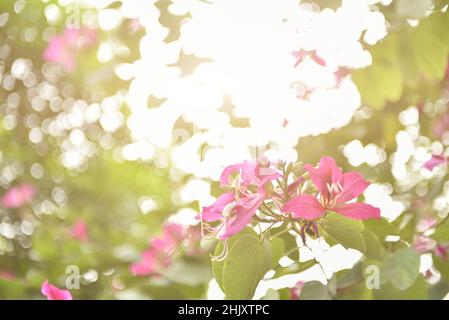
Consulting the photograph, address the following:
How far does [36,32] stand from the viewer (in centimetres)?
291

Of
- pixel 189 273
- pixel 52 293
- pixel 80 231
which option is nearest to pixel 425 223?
pixel 189 273

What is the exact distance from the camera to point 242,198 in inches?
35.1

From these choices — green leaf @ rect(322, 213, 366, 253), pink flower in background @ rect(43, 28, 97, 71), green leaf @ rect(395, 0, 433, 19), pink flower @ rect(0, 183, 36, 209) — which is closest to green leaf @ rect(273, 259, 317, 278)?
green leaf @ rect(322, 213, 366, 253)

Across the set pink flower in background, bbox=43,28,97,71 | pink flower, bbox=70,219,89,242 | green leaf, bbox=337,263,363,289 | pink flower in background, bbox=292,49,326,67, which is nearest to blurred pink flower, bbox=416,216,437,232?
green leaf, bbox=337,263,363,289

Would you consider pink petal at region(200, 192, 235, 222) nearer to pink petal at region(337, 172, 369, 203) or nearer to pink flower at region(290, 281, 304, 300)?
pink petal at region(337, 172, 369, 203)

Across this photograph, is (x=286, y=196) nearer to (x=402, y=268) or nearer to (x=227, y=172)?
(x=227, y=172)

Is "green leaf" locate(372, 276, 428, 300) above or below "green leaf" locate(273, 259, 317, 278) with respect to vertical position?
below

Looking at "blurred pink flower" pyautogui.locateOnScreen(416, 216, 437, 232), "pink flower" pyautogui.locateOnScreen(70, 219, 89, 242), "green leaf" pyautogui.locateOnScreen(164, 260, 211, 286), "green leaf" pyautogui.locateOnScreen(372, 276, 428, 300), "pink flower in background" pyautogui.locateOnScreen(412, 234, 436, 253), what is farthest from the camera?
"pink flower" pyautogui.locateOnScreen(70, 219, 89, 242)

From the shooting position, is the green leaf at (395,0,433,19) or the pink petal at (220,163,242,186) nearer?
the pink petal at (220,163,242,186)

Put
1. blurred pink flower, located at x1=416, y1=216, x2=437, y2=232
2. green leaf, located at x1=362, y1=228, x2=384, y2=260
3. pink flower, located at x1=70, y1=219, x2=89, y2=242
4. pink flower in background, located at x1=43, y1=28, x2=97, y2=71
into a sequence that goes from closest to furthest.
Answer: green leaf, located at x1=362, y1=228, x2=384, y2=260
blurred pink flower, located at x1=416, y1=216, x2=437, y2=232
pink flower in background, located at x1=43, y1=28, x2=97, y2=71
pink flower, located at x1=70, y1=219, x2=89, y2=242

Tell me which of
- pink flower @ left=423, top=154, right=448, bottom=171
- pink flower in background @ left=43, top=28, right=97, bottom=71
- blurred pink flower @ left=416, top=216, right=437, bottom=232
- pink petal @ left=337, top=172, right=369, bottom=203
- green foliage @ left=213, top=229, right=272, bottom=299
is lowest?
green foliage @ left=213, top=229, right=272, bottom=299

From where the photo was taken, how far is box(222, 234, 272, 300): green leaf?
0.88m

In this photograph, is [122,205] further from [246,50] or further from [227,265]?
[227,265]
